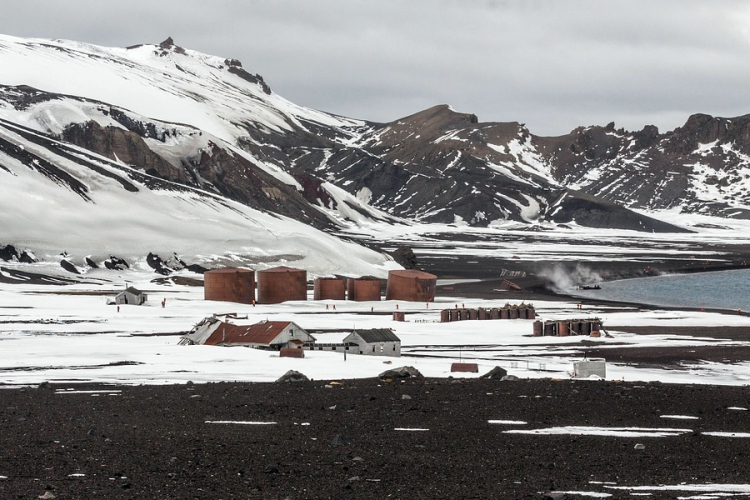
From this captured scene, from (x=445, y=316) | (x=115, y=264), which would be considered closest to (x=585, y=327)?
(x=445, y=316)

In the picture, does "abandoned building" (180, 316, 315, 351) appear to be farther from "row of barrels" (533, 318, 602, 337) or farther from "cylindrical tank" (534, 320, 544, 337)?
"row of barrels" (533, 318, 602, 337)

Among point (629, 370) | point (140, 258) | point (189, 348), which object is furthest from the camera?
point (140, 258)

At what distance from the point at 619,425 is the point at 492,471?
7499 millimetres

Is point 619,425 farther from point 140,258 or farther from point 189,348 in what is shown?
point 140,258

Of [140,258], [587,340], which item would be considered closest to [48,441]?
[587,340]

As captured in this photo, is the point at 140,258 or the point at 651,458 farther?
the point at 140,258

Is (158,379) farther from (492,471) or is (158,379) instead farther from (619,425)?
(492,471)

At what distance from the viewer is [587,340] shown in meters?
62.6

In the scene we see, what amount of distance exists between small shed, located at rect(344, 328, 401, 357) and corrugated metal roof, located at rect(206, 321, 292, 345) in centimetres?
395

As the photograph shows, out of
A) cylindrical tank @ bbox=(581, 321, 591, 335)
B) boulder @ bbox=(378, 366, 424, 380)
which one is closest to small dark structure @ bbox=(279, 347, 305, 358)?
boulder @ bbox=(378, 366, 424, 380)

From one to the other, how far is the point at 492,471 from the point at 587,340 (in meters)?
42.5

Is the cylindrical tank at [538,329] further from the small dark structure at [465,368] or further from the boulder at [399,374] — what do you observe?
the boulder at [399,374]

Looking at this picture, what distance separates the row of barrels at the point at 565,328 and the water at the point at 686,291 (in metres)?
33.1

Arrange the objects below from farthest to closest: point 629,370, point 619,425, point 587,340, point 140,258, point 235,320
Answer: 1. point 140,258
2. point 235,320
3. point 587,340
4. point 629,370
5. point 619,425
